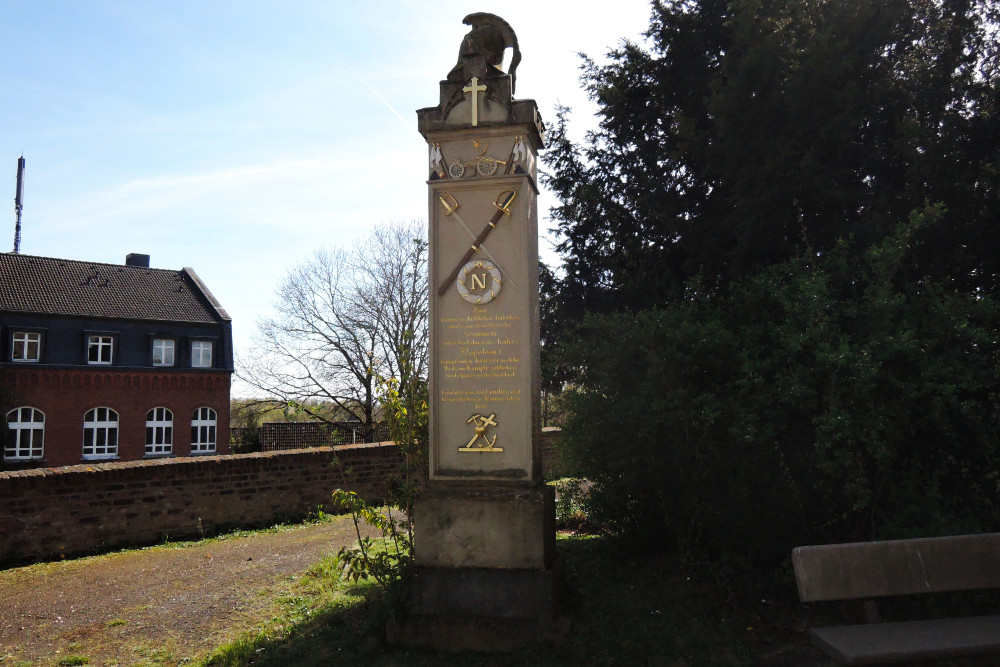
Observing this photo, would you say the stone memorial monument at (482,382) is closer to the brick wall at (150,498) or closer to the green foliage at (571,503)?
Result: the green foliage at (571,503)

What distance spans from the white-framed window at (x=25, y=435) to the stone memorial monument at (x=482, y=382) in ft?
95.6

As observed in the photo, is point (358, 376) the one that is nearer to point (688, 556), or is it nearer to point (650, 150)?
point (650, 150)

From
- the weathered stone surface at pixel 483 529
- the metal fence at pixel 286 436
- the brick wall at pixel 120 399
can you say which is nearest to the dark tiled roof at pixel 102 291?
the brick wall at pixel 120 399

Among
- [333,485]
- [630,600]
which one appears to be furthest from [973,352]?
[333,485]

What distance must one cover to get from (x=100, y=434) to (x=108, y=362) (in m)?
3.22

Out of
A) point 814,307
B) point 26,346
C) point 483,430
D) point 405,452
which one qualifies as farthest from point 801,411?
point 26,346

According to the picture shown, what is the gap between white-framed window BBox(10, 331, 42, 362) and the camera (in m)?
28.5

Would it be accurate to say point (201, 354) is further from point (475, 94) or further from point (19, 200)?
point (475, 94)

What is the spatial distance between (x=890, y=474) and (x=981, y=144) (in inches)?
136

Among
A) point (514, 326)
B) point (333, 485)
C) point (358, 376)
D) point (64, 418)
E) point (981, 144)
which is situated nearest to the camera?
point (514, 326)

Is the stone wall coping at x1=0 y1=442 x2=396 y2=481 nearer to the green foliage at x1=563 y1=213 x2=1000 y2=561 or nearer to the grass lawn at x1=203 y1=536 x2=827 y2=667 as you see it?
the grass lawn at x1=203 y1=536 x2=827 y2=667

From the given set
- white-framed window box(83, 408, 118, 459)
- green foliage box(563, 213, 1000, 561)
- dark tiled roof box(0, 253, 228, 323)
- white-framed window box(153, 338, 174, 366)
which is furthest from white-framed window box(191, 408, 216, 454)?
green foliage box(563, 213, 1000, 561)

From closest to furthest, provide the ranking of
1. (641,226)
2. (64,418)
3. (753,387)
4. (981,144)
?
(753,387), (981,144), (641,226), (64,418)

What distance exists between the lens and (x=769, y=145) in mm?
6945
